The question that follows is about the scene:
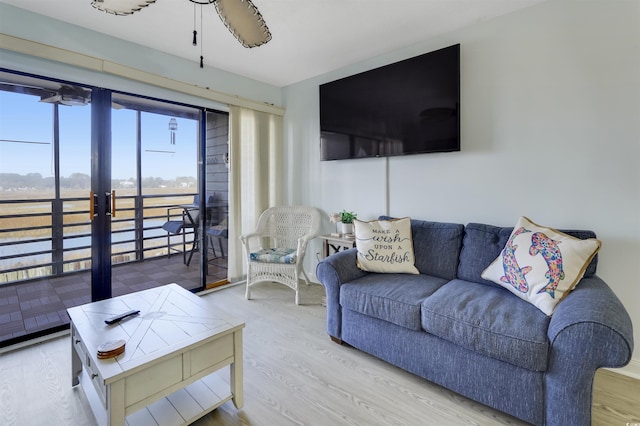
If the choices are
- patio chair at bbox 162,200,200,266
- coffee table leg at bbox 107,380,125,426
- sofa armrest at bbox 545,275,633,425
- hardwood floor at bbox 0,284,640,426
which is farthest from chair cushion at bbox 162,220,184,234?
sofa armrest at bbox 545,275,633,425

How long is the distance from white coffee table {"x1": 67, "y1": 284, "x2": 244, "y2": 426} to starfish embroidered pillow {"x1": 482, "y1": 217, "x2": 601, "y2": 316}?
1597 mm

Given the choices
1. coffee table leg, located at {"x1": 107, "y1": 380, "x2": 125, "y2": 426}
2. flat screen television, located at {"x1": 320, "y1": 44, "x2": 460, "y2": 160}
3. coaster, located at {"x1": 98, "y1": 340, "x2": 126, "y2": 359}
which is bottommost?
coffee table leg, located at {"x1": 107, "y1": 380, "x2": 125, "y2": 426}

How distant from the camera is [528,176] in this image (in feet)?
7.32

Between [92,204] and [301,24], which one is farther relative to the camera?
[92,204]

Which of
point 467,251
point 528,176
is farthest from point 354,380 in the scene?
point 528,176

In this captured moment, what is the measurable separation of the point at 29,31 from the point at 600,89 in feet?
13.1

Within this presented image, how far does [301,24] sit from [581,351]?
270cm

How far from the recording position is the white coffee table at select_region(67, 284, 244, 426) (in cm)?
125

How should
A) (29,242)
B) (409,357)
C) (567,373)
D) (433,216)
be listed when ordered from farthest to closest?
(433,216) < (29,242) < (409,357) < (567,373)

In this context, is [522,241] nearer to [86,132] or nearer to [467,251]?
[467,251]

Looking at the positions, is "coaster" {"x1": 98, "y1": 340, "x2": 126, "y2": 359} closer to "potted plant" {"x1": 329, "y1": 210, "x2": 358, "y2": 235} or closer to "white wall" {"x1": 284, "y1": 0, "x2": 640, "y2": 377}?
"potted plant" {"x1": 329, "y1": 210, "x2": 358, "y2": 235}

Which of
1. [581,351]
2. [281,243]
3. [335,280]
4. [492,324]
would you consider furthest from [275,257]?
[581,351]

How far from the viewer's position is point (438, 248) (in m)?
2.34

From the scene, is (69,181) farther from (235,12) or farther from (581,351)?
(581,351)
